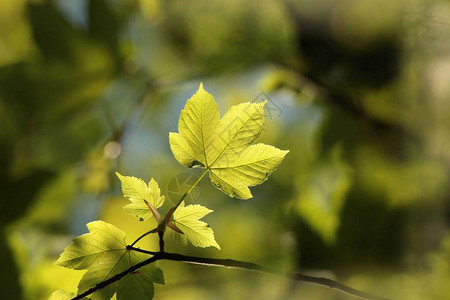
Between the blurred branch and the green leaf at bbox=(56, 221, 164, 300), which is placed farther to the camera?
the blurred branch

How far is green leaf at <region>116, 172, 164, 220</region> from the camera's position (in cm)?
10

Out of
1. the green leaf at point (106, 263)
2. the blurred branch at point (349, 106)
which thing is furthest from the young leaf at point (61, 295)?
the blurred branch at point (349, 106)

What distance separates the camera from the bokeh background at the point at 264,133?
0.75 feet

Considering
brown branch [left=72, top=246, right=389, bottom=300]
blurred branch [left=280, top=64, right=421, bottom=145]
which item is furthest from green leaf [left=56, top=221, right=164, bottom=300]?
blurred branch [left=280, top=64, right=421, bottom=145]

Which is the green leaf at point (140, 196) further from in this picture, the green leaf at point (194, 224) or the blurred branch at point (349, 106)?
the blurred branch at point (349, 106)

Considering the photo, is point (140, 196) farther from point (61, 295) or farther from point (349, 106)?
point (349, 106)

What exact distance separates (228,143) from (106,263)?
4 cm

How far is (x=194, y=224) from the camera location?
0.33 feet

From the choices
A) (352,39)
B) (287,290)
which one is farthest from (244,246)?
(352,39)

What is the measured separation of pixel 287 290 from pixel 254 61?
0.49 feet

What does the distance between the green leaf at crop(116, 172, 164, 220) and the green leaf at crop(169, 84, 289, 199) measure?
10 millimetres

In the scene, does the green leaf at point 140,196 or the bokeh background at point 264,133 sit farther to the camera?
the bokeh background at point 264,133

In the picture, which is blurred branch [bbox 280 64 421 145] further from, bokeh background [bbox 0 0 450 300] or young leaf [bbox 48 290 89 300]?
young leaf [bbox 48 290 89 300]

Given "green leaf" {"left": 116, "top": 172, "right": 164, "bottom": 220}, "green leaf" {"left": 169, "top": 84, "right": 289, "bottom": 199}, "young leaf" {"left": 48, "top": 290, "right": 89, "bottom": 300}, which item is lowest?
"young leaf" {"left": 48, "top": 290, "right": 89, "bottom": 300}
